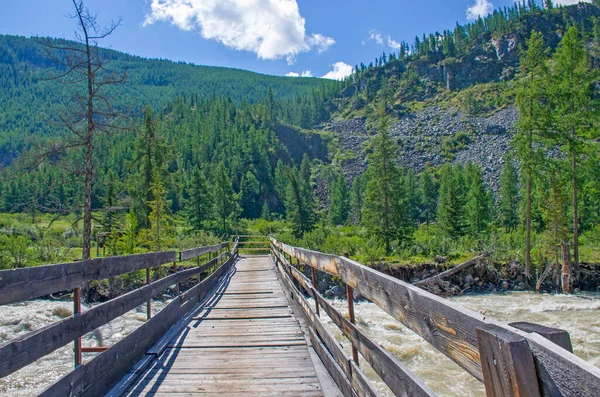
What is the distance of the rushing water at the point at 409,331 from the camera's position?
9148mm

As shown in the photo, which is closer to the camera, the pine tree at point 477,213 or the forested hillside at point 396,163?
the forested hillside at point 396,163

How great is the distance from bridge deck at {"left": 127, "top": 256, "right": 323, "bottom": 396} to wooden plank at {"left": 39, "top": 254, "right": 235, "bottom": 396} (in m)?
0.23

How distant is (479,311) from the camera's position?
41.8ft

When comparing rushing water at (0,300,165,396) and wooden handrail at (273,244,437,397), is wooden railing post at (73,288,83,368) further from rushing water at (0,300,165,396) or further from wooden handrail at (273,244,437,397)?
rushing water at (0,300,165,396)

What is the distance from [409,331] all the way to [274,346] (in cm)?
970

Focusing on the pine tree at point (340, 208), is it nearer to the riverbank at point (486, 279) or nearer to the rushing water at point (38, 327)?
the riverbank at point (486, 279)

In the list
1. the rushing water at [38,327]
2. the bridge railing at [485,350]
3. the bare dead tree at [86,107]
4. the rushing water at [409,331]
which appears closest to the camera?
the bridge railing at [485,350]

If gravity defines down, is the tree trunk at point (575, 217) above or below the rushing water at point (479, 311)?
above

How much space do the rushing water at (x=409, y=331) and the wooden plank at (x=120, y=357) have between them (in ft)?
17.2

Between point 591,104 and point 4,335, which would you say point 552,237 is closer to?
point 591,104

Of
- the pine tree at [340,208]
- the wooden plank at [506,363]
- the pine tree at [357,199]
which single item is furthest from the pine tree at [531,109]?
the pine tree at [357,199]

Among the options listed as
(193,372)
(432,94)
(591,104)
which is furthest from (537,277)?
(432,94)

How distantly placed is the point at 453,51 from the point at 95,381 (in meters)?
199

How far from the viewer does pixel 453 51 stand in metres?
175
